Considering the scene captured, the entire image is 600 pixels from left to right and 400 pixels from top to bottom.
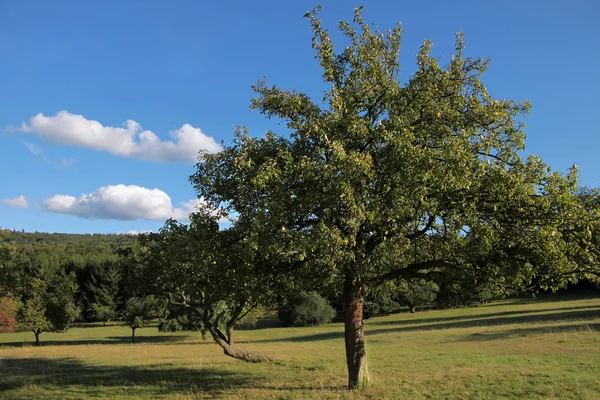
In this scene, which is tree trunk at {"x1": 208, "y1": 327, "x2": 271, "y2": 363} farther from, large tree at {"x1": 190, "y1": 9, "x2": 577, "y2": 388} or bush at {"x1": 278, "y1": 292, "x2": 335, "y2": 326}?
bush at {"x1": 278, "y1": 292, "x2": 335, "y2": 326}

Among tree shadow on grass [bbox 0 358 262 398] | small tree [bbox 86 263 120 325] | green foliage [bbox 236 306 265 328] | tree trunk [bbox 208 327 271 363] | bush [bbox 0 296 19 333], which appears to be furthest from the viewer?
small tree [bbox 86 263 120 325]

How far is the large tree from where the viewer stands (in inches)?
432

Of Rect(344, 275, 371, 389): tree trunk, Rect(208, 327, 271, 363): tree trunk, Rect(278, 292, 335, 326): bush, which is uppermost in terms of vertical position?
Rect(344, 275, 371, 389): tree trunk

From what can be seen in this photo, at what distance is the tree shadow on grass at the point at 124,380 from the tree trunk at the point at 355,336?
5.08 meters

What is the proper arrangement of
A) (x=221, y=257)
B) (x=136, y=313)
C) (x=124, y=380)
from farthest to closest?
1. (x=136, y=313)
2. (x=124, y=380)
3. (x=221, y=257)

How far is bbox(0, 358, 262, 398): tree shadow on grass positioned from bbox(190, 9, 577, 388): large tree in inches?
271

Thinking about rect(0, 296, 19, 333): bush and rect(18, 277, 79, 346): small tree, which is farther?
rect(0, 296, 19, 333): bush

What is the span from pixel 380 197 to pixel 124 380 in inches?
632

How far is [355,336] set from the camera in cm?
1443

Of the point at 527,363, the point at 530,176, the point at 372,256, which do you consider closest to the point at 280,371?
the point at 372,256

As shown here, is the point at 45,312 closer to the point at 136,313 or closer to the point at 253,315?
the point at 136,313

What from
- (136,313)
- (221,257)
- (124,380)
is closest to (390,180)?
(221,257)

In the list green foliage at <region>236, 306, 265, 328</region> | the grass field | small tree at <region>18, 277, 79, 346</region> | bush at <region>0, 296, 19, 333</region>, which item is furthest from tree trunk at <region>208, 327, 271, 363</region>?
bush at <region>0, 296, 19, 333</region>

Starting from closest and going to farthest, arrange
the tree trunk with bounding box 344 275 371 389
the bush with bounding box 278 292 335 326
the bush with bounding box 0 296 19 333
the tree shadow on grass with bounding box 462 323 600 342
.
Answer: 1. the tree trunk with bounding box 344 275 371 389
2. the tree shadow on grass with bounding box 462 323 600 342
3. the bush with bounding box 0 296 19 333
4. the bush with bounding box 278 292 335 326
